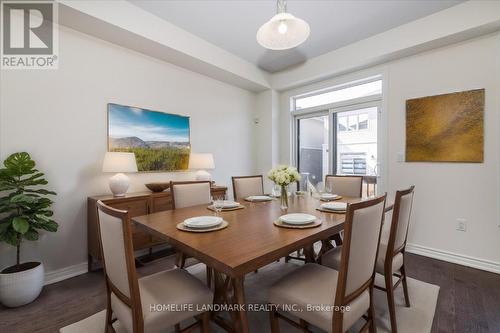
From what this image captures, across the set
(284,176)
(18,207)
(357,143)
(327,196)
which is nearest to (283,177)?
(284,176)

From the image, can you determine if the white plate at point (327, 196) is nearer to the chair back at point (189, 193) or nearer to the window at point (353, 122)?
the chair back at point (189, 193)

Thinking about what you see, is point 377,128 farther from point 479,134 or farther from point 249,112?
point 249,112

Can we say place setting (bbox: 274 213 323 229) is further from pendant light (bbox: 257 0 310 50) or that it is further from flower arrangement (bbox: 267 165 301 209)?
pendant light (bbox: 257 0 310 50)

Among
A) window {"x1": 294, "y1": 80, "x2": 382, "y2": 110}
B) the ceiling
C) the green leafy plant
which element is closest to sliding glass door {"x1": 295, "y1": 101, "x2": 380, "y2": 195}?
window {"x1": 294, "y1": 80, "x2": 382, "y2": 110}

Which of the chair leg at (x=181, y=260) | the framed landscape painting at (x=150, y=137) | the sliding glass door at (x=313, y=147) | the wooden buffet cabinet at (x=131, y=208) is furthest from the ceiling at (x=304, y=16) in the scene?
the chair leg at (x=181, y=260)

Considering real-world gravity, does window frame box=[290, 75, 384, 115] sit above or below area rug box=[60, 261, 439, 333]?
above

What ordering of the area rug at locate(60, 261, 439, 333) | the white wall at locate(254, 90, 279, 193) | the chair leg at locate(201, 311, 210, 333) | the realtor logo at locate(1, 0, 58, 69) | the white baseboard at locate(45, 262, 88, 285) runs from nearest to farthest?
the chair leg at locate(201, 311, 210, 333)
the area rug at locate(60, 261, 439, 333)
the realtor logo at locate(1, 0, 58, 69)
the white baseboard at locate(45, 262, 88, 285)
the white wall at locate(254, 90, 279, 193)

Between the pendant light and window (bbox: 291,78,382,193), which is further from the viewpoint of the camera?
window (bbox: 291,78,382,193)

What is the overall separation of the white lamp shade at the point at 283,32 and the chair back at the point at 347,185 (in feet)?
5.14

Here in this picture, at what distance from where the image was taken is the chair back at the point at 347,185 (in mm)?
2816

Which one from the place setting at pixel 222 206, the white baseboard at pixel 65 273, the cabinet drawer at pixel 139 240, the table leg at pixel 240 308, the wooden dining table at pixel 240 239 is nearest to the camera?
the wooden dining table at pixel 240 239

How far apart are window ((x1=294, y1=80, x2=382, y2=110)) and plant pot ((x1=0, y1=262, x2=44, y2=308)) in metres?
4.24

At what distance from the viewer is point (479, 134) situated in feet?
8.69

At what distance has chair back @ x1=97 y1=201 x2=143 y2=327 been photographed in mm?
1064
